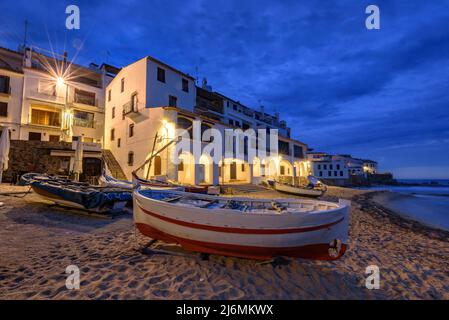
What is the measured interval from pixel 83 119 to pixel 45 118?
12.6 ft

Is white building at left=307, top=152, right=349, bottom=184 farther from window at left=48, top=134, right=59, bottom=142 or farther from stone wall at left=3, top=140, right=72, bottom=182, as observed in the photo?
window at left=48, top=134, right=59, bottom=142

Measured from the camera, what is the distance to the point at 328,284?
3932 mm

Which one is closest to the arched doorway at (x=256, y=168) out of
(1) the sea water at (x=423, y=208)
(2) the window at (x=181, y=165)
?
(2) the window at (x=181, y=165)

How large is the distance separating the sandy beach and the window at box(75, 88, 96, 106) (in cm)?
2526

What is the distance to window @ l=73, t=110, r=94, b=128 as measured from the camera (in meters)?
25.9

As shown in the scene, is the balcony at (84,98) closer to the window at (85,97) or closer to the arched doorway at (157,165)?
the window at (85,97)

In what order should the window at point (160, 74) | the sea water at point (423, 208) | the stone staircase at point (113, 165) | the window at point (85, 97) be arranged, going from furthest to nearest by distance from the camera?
the window at point (85, 97), the window at point (160, 74), the stone staircase at point (113, 165), the sea water at point (423, 208)

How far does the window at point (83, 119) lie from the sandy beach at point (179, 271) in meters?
23.5

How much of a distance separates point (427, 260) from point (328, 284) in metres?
4.25

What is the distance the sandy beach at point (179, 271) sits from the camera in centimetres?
345

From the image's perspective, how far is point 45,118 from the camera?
24484 millimetres

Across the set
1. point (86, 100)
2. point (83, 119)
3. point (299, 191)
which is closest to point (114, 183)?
point (299, 191)

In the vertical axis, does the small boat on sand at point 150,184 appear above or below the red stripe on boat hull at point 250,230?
above

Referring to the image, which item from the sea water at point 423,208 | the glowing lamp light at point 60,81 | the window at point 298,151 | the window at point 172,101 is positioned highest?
the glowing lamp light at point 60,81
